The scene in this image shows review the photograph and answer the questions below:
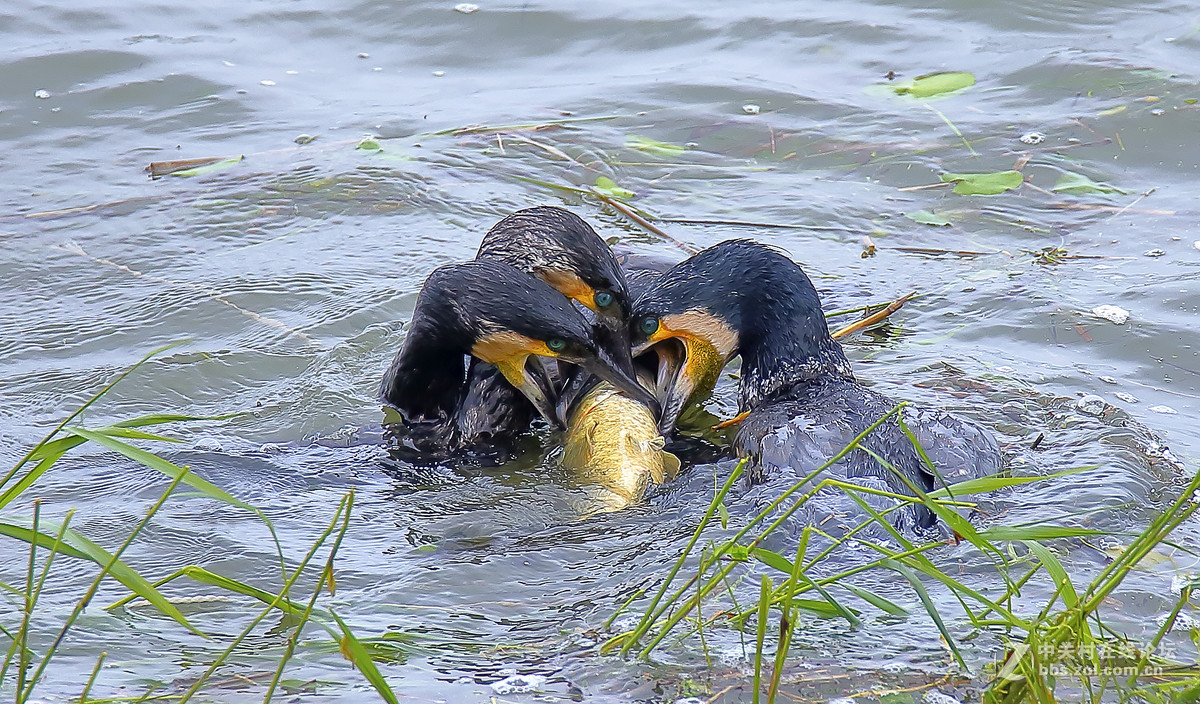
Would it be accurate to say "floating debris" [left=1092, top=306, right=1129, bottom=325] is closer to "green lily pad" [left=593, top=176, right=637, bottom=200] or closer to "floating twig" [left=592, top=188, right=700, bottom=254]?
"floating twig" [left=592, top=188, right=700, bottom=254]

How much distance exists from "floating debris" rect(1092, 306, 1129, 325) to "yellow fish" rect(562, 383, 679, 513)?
2131 mm

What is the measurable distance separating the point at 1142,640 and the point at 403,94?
6.18 meters

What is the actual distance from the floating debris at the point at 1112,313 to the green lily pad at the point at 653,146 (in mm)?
2759

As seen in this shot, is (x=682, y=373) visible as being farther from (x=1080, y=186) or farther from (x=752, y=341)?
(x=1080, y=186)

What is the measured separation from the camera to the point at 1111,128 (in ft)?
25.0

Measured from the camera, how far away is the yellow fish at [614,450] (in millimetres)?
4387

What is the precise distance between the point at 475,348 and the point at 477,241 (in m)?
1.92

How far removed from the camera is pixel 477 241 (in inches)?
266

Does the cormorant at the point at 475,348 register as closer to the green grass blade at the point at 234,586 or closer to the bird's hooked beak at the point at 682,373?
the bird's hooked beak at the point at 682,373

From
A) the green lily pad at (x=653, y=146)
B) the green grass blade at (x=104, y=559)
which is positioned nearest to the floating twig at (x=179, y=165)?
the green lily pad at (x=653, y=146)

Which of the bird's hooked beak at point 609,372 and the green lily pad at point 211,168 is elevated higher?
the green lily pad at point 211,168

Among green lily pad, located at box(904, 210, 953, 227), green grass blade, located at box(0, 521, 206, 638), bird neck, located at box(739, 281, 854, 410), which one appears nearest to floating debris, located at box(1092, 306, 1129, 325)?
green lily pad, located at box(904, 210, 953, 227)

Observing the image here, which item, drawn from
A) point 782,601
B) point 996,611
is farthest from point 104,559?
point 996,611

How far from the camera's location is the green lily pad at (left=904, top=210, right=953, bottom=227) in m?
6.82
